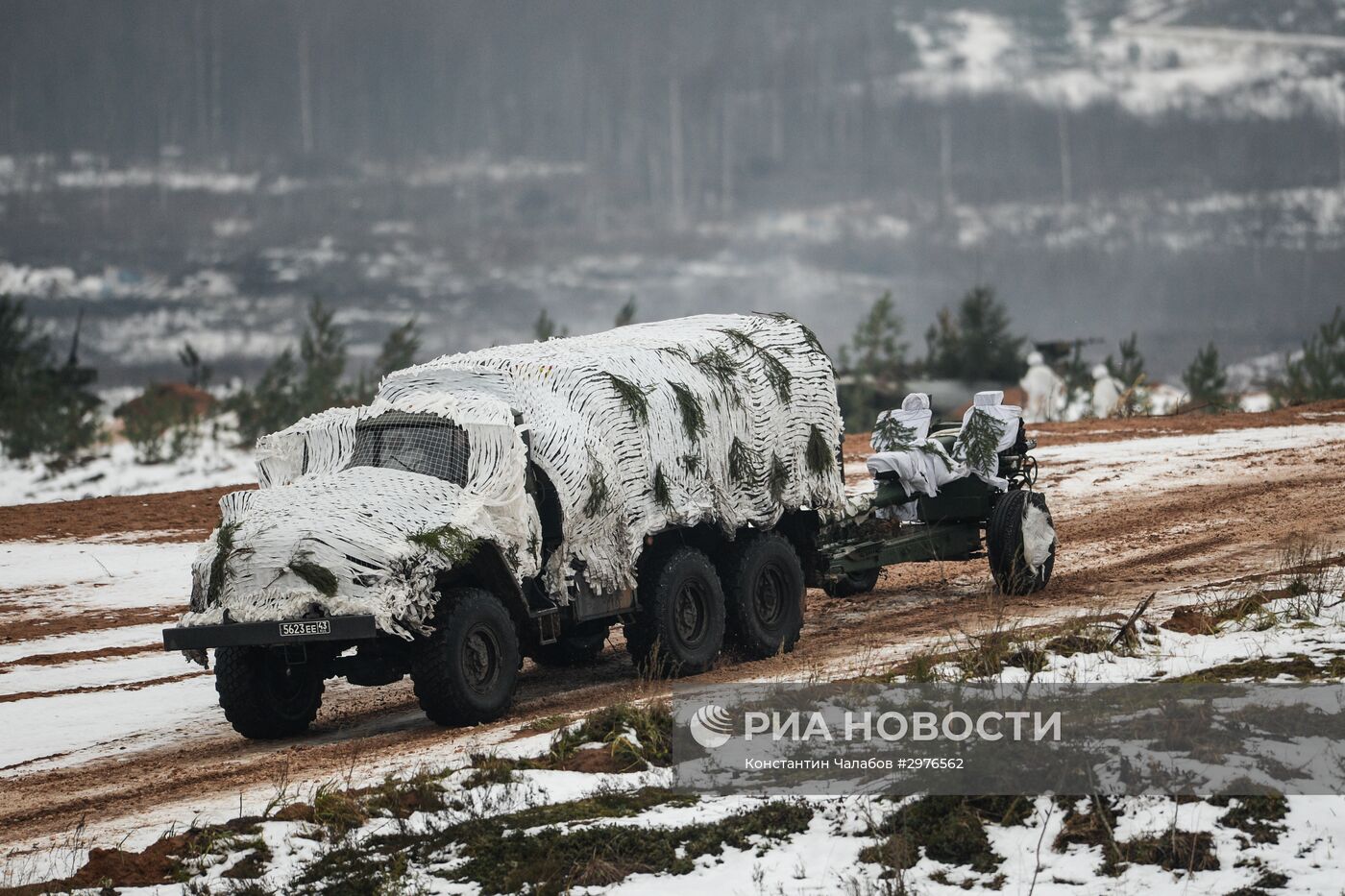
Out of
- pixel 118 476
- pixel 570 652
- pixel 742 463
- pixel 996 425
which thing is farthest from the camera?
pixel 118 476

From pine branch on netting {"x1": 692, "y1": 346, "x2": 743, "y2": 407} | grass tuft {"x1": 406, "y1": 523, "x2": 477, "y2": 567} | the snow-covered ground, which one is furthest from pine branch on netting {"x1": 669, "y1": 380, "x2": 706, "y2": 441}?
grass tuft {"x1": 406, "y1": 523, "x2": 477, "y2": 567}

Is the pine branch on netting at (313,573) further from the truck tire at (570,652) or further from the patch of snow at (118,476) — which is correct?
the patch of snow at (118,476)

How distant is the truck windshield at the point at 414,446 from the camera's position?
11.1 metres

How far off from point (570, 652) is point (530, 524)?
8.56 ft

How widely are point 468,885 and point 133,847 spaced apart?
203cm

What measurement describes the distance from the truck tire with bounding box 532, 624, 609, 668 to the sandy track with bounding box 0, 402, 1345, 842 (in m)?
0.15

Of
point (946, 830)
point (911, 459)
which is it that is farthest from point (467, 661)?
point (911, 459)

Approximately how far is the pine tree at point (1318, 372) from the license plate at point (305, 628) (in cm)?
3239

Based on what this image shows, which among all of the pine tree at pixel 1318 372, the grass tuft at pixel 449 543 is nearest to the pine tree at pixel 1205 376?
the pine tree at pixel 1318 372

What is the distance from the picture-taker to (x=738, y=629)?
41.0 ft

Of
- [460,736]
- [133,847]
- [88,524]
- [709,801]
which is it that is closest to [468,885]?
[709,801]

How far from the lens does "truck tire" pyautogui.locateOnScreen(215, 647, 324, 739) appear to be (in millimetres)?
10930

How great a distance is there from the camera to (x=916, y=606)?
15.0m

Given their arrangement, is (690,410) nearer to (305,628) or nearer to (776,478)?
(776,478)
